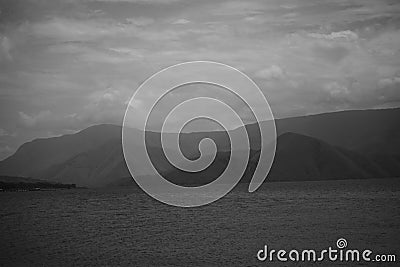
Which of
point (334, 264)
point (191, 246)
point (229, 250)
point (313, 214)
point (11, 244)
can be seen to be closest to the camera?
point (334, 264)

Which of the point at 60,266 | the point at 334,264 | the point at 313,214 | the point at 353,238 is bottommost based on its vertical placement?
the point at 60,266

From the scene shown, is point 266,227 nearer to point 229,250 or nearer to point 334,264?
point 229,250

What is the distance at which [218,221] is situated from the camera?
3807 inches

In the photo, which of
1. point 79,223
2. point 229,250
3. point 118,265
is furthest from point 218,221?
point 118,265

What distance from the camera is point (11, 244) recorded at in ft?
243

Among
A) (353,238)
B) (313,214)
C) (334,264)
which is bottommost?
(334,264)

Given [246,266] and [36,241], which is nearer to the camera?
[246,266]

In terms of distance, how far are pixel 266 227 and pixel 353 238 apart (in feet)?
64.4

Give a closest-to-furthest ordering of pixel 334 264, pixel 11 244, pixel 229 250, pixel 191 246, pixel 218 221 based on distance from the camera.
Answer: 1. pixel 334 264
2. pixel 229 250
3. pixel 191 246
4. pixel 11 244
5. pixel 218 221

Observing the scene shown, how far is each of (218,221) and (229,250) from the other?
36514mm

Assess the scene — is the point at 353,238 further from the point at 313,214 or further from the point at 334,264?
the point at 313,214

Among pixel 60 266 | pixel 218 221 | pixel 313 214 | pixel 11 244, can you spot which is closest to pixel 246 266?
pixel 60 266

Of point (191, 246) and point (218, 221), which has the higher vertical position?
point (218, 221)

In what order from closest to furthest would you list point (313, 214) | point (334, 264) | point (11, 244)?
point (334, 264), point (11, 244), point (313, 214)
